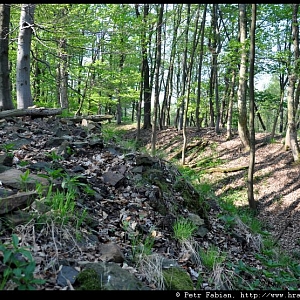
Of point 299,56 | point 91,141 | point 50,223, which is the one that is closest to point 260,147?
point 299,56

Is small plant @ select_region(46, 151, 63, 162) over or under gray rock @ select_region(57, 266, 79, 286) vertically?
over

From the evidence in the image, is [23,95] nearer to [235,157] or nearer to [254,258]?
[254,258]

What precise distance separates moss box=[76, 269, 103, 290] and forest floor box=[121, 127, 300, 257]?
5.61 m

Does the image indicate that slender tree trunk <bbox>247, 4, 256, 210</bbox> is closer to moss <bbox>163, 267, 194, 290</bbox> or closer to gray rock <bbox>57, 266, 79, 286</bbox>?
moss <bbox>163, 267, 194, 290</bbox>

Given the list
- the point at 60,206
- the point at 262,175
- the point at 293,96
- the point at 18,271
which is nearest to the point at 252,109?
the point at 293,96

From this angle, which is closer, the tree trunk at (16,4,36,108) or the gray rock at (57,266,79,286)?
the gray rock at (57,266,79,286)

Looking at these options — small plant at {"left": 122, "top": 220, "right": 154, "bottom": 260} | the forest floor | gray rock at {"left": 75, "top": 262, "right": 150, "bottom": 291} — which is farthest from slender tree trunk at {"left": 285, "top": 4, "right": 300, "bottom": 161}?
gray rock at {"left": 75, "top": 262, "right": 150, "bottom": 291}

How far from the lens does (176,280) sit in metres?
2.73

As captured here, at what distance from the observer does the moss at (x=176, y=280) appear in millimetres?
2656

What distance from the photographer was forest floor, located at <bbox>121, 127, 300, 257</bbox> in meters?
8.55

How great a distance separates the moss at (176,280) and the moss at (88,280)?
28.9 inches

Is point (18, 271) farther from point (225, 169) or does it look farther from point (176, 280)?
point (225, 169)

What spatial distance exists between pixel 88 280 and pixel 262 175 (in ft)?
33.9

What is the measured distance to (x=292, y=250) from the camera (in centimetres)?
689
